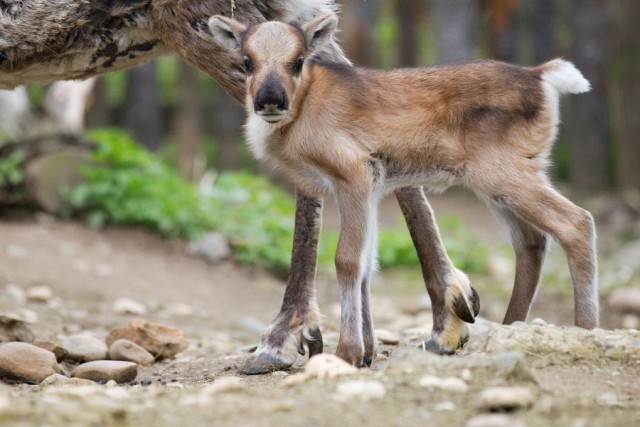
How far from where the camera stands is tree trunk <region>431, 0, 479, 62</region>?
24.4 meters

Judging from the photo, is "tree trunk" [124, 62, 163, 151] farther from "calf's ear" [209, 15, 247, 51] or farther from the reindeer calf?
the reindeer calf

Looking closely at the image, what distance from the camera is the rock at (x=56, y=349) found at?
22.8 ft

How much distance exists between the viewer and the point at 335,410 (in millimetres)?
4379

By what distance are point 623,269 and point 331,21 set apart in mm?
8000

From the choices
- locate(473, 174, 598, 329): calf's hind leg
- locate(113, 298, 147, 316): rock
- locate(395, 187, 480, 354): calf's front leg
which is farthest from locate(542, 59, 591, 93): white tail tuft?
locate(113, 298, 147, 316): rock

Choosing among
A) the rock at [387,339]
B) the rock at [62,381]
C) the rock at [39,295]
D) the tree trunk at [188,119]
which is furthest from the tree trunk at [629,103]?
the rock at [62,381]

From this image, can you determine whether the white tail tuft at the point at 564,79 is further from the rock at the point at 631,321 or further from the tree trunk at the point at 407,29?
the tree trunk at the point at 407,29

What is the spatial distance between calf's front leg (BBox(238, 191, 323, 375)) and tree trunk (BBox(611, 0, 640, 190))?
1277cm

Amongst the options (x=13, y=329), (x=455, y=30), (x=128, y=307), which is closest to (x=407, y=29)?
(x=455, y=30)

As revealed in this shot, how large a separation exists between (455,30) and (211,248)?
13.7 meters

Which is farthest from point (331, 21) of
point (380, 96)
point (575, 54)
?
point (575, 54)

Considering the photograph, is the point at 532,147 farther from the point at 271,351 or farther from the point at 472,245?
the point at 472,245

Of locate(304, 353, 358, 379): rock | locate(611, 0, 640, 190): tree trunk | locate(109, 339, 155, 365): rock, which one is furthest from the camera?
locate(611, 0, 640, 190): tree trunk

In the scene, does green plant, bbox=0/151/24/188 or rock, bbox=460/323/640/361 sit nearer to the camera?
rock, bbox=460/323/640/361
